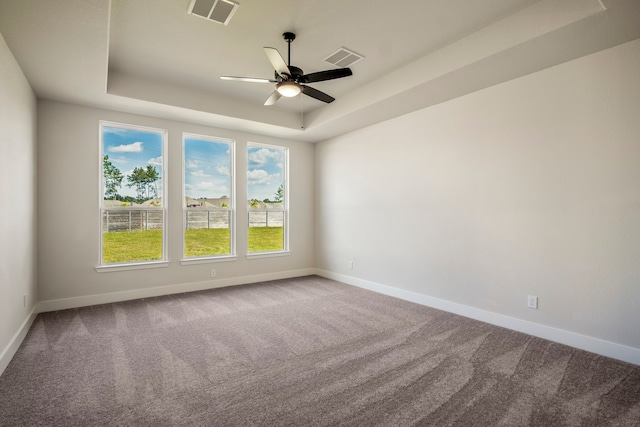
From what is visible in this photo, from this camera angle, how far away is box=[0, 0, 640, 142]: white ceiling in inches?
98.9

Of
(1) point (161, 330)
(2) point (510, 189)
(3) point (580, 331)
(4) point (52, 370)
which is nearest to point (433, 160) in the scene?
(2) point (510, 189)

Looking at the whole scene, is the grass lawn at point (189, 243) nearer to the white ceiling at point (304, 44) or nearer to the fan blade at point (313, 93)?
the white ceiling at point (304, 44)

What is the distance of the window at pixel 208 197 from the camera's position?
5234mm

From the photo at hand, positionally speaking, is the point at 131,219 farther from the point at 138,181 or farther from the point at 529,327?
the point at 529,327

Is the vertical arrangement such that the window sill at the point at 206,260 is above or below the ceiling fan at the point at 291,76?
below

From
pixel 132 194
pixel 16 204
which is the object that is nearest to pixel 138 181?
pixel 132 194

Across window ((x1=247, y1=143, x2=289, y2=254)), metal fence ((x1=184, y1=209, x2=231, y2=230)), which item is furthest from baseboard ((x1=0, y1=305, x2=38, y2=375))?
window ((x1=247, y1=143, x2=289, y2=254))

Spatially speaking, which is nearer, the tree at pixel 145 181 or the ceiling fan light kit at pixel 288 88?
the ceiling fan light kit at pixel 288 88

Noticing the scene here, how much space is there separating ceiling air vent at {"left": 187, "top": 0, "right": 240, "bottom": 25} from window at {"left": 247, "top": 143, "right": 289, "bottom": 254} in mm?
3077

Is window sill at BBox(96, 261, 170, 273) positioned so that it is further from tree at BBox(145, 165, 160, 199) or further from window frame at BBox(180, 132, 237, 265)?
tree at BBox(145, 165, 160, 199)

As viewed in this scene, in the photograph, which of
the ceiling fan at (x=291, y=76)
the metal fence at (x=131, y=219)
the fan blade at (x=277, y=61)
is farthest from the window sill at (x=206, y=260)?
the fan blade at (x=277, y=61)

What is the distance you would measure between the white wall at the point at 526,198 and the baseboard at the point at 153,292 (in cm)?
196

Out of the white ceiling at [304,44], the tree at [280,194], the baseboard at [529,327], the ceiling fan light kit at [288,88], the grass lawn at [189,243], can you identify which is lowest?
the baseboard at [529,327]

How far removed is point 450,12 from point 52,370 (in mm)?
4466
